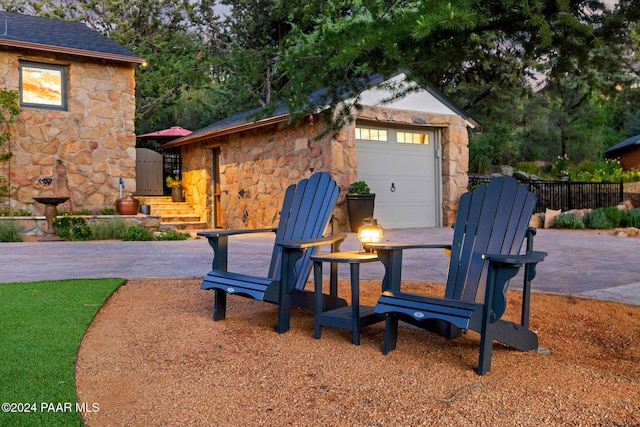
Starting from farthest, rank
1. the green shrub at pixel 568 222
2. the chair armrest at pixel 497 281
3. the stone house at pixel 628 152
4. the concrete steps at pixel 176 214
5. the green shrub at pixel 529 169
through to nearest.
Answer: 1. the stone house at pixel 628 152
2. the green shrub at pixel 529 169
3. the concrete steps at pixel 176 214
4. the green shrub at pixel 568 222
5. the chair armrest at pixel 497 281

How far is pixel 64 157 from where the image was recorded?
33.6 feet

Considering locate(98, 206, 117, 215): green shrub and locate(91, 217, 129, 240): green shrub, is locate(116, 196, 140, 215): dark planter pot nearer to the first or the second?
locate(98, 206, 117, 215): green shrub

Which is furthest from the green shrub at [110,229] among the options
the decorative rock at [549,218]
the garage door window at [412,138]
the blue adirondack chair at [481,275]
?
the decorative rock at [549,218]

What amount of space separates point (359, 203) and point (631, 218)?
6054 mm

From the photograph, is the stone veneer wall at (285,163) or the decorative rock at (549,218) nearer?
the stone veneer wall at (285,163)

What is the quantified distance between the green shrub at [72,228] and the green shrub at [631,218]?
35.2ft

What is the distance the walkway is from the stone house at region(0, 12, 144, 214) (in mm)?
2682

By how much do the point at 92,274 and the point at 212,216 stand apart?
28.8 feet

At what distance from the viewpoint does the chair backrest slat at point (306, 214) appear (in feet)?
11.7

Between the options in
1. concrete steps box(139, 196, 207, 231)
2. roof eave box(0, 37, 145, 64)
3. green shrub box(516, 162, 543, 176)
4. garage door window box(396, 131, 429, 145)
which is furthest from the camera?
green shrub box(516, 162, 543, 176)

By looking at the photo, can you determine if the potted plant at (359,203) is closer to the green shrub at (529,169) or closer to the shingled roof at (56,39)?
the shingled roof at (56,39)

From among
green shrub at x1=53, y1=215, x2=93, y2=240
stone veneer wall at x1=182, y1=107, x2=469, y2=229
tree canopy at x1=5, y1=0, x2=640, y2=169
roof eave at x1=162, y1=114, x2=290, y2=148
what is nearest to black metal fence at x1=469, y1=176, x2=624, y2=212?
tree canopy at x1=5, y1=0, x2=640, y2=169

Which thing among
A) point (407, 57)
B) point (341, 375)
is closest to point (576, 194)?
point (407, 57)

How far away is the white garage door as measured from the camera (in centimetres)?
1075
